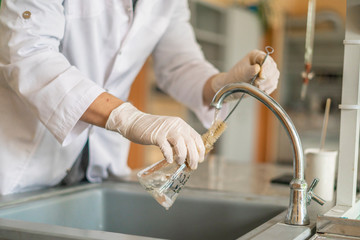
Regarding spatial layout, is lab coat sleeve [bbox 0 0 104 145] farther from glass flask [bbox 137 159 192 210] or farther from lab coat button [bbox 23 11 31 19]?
glass flask [bbox 137 159 192 210]

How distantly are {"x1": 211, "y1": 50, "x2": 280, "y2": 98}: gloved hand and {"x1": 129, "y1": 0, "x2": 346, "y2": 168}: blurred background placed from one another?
3051 millimetres

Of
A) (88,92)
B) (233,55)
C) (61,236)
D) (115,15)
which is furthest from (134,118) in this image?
(233,55)

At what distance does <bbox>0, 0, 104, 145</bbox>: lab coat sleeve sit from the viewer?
3.63ft

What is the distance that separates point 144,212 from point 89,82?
54 centimetres

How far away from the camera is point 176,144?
3.29ft

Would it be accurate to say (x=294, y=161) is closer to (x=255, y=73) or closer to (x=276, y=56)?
(x=255, y=73)

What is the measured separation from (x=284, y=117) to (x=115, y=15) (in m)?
0.66

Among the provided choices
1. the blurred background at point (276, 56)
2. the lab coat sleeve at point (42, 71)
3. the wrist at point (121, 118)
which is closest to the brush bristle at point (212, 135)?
the wrist at point (121, 118)

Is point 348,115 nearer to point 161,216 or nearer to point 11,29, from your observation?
point 161,216

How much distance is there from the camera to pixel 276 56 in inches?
235

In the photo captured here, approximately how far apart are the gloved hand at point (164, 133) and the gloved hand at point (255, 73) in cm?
32

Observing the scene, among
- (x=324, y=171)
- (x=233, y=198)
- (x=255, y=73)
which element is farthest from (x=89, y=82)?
(x=324, y=171)

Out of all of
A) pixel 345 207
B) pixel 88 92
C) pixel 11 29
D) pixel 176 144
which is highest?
pixel 11 29

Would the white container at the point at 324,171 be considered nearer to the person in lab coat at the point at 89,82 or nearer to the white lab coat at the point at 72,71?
the person in lab coat at the point at 89,82
